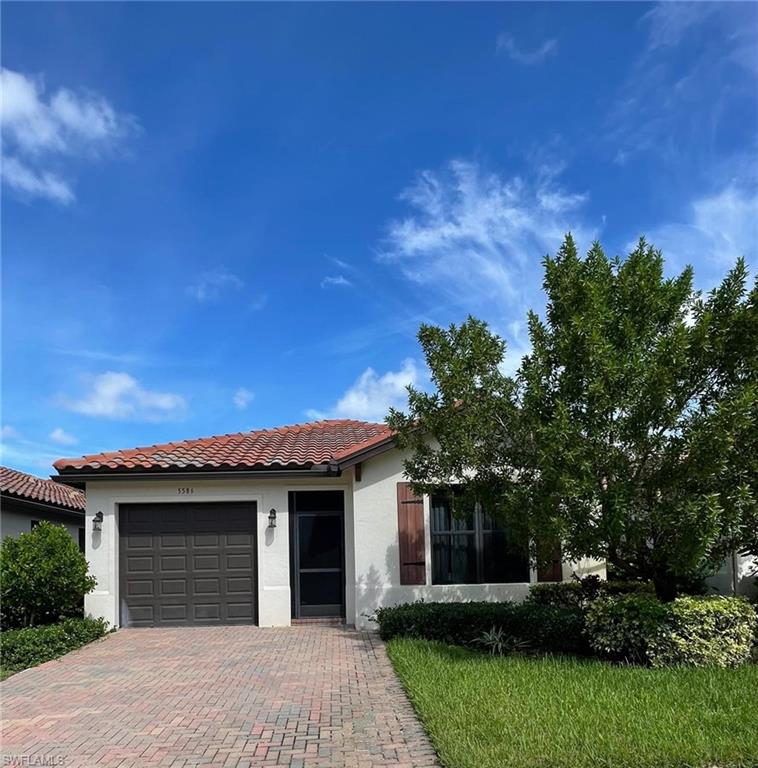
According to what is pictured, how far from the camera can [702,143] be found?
1074 cm

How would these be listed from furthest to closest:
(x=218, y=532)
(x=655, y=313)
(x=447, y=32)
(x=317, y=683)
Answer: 1. (x=218, y=532)
2. (x=447, y=32)
3. (x=655, y=313)
4. (x=317, y=683)

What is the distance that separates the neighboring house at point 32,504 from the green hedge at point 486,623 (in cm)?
749

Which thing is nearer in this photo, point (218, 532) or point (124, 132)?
point (124, 132)

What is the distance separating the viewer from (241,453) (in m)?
14.0

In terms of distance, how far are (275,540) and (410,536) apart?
8.60 feet

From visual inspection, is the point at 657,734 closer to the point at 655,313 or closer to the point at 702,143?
the point at 655,313

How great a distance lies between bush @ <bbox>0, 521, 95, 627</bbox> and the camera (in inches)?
446

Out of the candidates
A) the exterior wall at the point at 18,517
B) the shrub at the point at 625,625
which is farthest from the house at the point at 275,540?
the exterior wall at the point at 18,517

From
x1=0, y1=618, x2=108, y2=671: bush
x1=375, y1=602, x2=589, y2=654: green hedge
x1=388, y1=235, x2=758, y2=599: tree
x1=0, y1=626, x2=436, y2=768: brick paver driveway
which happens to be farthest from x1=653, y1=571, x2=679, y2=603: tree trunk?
x1=0, y1=618, x2=108, y2=671: bush

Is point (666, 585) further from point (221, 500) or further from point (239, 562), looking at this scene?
point (221, 500)

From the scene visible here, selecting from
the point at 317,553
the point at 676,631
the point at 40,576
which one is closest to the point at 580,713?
the point at 676,631

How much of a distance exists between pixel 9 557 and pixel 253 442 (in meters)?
5.63

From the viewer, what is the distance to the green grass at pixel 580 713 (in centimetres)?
518

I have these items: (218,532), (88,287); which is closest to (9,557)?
(218,532)
